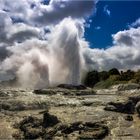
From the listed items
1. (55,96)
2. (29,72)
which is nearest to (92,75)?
(29,72)

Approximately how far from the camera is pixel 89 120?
19766 millimetres

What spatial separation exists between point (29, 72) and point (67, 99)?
26626 millimetres

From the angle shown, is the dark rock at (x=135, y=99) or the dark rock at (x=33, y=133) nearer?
the dark rock at (x=33, y=133)

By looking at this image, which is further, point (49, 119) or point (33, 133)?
point (49, 119)

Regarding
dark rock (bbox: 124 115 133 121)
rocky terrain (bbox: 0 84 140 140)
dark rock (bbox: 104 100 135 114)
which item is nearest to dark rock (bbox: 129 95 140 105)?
rocky terrain (bbox: 0 84 140 140)

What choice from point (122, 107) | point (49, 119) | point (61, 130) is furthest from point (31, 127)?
point (122, 107)

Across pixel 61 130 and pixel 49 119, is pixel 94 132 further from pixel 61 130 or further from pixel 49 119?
pixel 49 119

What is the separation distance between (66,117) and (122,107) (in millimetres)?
3263

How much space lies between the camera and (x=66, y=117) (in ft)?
66.8

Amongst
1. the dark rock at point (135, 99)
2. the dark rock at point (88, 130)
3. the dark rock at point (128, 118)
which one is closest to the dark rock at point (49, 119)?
→ the dark rock at point (88, 130)

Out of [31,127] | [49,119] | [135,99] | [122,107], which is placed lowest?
[31,127]

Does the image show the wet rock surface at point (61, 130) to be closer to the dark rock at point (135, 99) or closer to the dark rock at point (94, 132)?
the dark rock at point (94, 132)

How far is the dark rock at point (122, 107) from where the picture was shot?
2180cm

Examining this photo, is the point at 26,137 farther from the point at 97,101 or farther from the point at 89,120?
the point at 97,101
